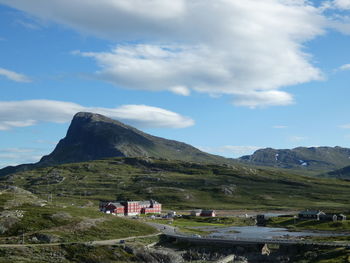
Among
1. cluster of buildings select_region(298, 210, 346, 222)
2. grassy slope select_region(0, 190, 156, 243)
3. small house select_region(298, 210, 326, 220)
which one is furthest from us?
small house select_region(298, 210, 326, 220)

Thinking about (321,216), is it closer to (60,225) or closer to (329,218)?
(329,218)

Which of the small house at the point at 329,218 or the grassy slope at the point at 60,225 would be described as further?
the small house at the point at 329,218

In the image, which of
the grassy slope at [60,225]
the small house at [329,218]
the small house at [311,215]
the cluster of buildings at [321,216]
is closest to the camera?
the grassy slope at [60,225]

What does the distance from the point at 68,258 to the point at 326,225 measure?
10310 centimetres

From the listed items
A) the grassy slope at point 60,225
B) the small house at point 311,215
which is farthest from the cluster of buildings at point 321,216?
the grassy slope at point 60,225

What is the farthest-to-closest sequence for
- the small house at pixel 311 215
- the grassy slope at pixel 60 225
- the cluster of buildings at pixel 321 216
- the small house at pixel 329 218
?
the small house at pixel 311 215, the cluster of buildings at pixel 321 216, the small house at pixel 329 218, the grassy slope at pixel 60 225

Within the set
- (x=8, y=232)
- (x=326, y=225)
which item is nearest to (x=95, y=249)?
(x=8, y=232)

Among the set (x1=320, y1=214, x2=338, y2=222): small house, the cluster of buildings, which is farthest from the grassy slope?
the cluster of buildings

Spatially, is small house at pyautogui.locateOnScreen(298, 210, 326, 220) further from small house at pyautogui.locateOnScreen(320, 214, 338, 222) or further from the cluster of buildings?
small house at pyautogui.locateOnScreen(320, 214, 338, 222)

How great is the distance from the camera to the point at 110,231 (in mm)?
136375

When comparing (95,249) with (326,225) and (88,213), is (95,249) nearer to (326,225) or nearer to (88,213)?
(88,213)

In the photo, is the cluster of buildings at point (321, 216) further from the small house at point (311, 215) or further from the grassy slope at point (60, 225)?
the grassy slope at point (60, 225)

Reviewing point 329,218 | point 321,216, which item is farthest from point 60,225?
point 321,216

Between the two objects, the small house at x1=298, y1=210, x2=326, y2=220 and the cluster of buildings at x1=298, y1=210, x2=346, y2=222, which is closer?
the cluster of buildings at x1=298, y1=210, x2=346, y2=222
